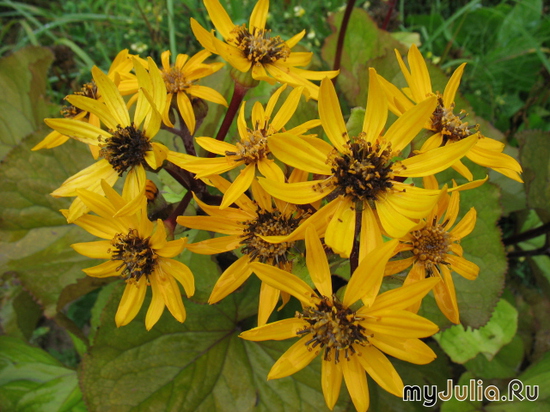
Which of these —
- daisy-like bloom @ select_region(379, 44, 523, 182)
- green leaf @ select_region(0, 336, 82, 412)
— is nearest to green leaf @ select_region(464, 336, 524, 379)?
daisy-like bloom @ select_region(379, 44, 523, 182)

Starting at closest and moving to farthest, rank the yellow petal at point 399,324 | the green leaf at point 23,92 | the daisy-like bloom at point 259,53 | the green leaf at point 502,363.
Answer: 1. the yellow petal at point 399,324
2. the daisy-like bloom at point 259,53
3. the green leaf at point 502,363
4. the green leaf at point 23,92

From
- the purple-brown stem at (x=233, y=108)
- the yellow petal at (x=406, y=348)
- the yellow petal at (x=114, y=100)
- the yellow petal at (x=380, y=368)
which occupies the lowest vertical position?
the yellow petal at (x=380, y=368)

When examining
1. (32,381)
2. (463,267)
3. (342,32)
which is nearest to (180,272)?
(463,267)


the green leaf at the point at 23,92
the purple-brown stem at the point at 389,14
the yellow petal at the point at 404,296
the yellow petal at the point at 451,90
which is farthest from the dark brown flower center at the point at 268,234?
the purple-brown stem at the point at 389,14

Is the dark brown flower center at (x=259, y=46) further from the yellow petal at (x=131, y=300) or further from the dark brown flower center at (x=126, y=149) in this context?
the yellow petal at (x=131, y=300)

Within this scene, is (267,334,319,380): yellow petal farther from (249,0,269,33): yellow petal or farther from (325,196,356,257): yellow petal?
(249,0,269,33): yellow petal

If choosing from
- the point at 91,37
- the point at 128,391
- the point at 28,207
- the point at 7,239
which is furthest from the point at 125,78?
the point at 91,37
